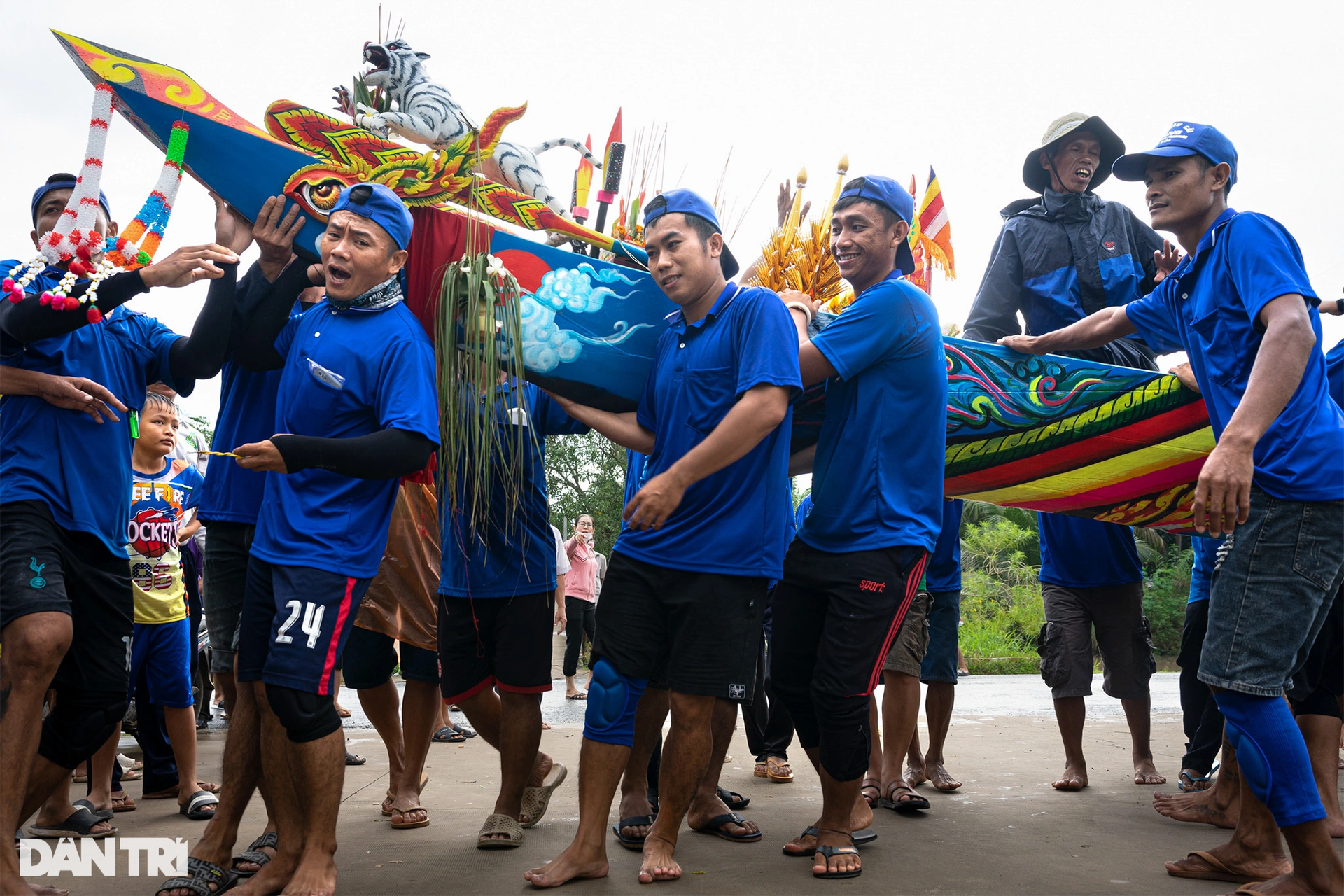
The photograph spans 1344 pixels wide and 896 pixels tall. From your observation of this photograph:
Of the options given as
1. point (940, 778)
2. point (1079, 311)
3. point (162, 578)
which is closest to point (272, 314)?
point (162, 578)

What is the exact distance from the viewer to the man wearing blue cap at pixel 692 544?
2.63 m

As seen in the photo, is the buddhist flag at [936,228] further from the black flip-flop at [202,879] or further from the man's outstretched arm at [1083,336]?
the black flip-flop at [202,879]

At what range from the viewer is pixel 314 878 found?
240 cm

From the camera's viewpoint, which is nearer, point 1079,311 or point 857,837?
point 857,837

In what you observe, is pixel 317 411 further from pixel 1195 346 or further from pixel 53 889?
pixel 1195 346

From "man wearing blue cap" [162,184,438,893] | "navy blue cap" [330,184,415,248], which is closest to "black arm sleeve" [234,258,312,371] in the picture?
"man wearing blue cap" [162,184,438,893]

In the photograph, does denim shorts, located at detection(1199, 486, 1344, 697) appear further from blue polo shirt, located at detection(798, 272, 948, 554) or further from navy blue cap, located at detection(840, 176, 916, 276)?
navy blue cap, located at detection(840, 176, 916, 276)

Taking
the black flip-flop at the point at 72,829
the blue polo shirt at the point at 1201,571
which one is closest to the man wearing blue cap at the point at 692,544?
the black flip-flop at the point at 72,829

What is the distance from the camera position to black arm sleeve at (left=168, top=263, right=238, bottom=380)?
283cm

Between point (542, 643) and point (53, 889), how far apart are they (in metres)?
1.44

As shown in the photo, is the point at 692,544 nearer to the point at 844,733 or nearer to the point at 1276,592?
the point at 844,733

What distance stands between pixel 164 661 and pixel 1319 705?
4113 mm

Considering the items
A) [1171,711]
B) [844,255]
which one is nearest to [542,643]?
[844,255]

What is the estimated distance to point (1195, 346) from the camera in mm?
2775
